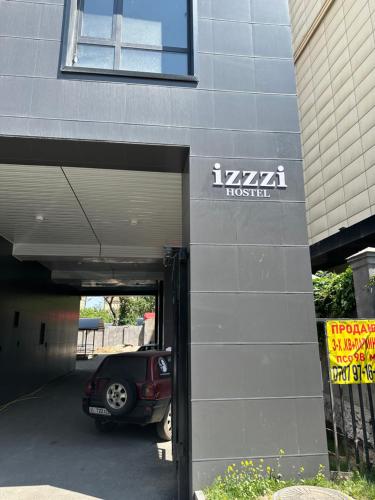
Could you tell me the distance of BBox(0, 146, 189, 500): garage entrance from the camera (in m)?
4.65

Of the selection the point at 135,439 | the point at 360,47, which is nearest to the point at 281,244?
the point at 135,439

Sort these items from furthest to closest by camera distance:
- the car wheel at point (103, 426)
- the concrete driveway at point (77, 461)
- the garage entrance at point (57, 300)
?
the car wheel at point (103, 426) → the garage entrance at point (57, 300) → the concrete driveway at point (77, 461)

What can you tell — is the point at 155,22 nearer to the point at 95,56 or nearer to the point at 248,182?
the point at 95,56

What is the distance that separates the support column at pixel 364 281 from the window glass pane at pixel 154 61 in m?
3.67

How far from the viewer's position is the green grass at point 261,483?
3.52 meters

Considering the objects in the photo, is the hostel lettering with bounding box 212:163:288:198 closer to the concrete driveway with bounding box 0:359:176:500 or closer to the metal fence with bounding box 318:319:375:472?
the metal fence with bounding box 318:319:375:472

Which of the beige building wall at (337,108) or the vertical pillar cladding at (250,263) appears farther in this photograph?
the beige building wall at (337,108)

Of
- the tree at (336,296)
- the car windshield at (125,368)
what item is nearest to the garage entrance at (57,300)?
the car windshield at (125,368)

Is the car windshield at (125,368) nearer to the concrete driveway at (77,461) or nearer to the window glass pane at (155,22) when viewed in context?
the concrete driveway at (77,461)

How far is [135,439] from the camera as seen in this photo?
6.64m

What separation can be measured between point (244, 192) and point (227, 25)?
252 centimetres

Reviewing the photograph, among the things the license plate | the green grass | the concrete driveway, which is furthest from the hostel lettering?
the license plate

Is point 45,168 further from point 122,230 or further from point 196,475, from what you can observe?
point 196,475

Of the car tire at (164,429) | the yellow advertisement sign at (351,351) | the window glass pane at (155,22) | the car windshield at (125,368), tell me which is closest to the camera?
the yellow advertisement sign at (351,351)
